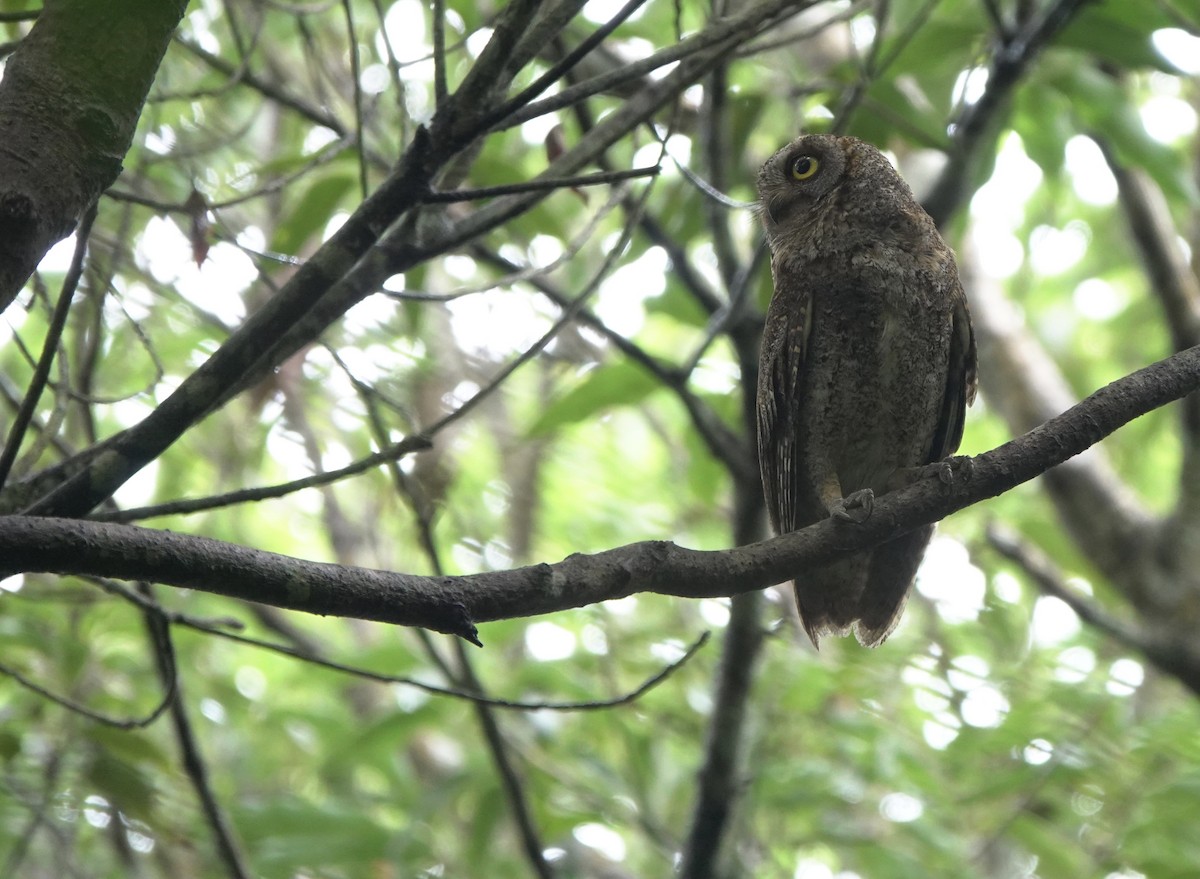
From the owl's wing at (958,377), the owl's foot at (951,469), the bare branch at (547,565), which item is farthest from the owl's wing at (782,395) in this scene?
the bare branch at (547,565)

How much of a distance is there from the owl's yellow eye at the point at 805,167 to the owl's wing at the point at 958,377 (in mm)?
539

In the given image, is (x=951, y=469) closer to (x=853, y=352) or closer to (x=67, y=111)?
(x=853, y=352)

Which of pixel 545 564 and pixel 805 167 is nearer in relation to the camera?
pixel 545 564

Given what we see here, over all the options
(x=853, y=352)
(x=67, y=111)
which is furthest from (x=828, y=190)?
(x=67, y=111)

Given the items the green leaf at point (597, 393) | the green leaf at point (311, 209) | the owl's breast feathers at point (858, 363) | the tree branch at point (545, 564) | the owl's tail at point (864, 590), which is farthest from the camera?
the green leaf at point (597, 393)

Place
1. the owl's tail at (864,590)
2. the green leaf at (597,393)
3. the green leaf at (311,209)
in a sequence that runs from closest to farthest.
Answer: the owl's tail at (864,590) → the green leaf at (311,209) → the green leaf at (597,393)

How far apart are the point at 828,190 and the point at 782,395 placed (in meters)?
0.64

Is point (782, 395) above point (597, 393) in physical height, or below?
below

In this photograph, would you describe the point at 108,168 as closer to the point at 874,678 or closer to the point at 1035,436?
the point at 1035,436

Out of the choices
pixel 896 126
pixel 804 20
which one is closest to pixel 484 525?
pixel 804 20

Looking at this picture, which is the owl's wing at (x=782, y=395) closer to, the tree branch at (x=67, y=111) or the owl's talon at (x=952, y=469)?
the owl's talon at (x=952, y=469)

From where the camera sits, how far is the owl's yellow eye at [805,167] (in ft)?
12.2

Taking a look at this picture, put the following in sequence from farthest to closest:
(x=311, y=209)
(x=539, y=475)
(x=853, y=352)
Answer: (x=539, y=475), (x=311, y=209), (x=853, y=352)

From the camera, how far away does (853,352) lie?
3617mm
